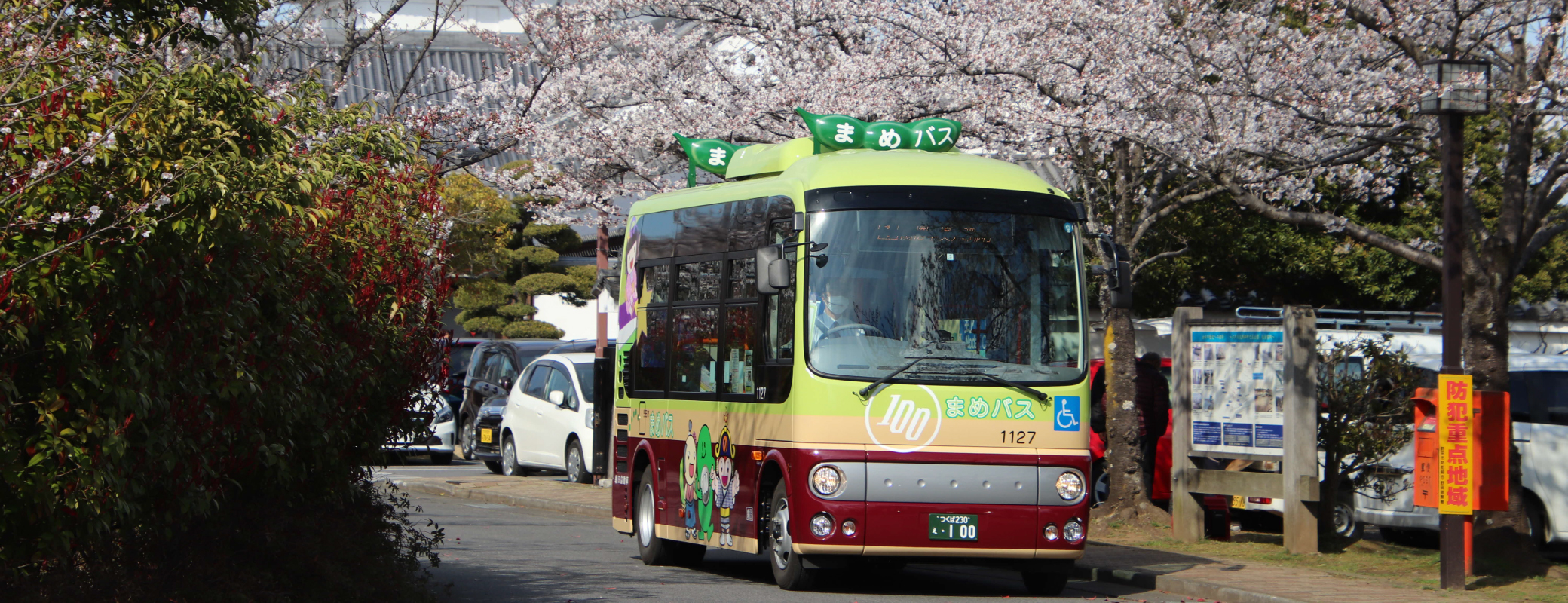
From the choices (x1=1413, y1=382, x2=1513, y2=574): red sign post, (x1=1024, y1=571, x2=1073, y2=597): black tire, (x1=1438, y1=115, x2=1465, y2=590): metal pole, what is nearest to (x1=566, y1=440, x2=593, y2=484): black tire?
(x1=1024, y1=571, x2=1073, y2=597): black tire

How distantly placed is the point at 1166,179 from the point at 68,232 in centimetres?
1225

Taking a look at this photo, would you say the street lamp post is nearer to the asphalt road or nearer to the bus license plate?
the asphalt road

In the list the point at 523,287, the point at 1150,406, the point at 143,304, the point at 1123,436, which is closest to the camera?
the point at 143,304

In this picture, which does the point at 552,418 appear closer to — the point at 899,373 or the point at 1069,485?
the point at 899,373

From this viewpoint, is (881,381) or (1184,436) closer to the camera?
(881,381)

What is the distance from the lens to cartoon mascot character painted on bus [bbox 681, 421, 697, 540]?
11.7m

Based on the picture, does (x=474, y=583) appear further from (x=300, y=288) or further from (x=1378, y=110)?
(x=1378, y=110)

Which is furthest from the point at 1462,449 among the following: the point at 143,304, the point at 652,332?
the point at 143,304

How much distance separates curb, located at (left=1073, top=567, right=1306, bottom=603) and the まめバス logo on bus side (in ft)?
7.73

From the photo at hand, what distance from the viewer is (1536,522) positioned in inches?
539

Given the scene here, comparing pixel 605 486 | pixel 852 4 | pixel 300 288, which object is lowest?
pixel 605 486

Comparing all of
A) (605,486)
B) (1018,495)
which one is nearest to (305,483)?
(1018,495)

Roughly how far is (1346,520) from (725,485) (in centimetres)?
649

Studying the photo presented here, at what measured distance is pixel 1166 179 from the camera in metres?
16.0
